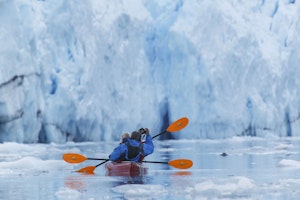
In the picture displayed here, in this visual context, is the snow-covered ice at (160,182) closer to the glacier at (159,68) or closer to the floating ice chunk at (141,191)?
the floating ice chunk at (141,191)

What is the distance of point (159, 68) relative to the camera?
29031 mm

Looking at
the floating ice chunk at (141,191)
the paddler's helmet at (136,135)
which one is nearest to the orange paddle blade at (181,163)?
the paddler's helmet at (136,135)

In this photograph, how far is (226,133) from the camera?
93.6 ft

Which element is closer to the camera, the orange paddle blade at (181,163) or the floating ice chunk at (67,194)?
the floating ice chunk at (67,194)

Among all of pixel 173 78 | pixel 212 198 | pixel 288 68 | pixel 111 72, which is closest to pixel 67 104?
pixel 111 72

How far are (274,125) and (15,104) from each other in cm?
1329

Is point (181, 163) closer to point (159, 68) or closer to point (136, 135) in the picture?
point (136, 135)

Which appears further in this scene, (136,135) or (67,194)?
(136,135)

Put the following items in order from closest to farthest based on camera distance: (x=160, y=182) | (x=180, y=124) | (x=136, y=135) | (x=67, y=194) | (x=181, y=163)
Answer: (x=67, y=194) → (x=160, y=182) → (x=136, y=135) → (x=181, y=163) → (x=180, y=124)

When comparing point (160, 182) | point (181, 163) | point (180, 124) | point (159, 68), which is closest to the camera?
point (160, 182)

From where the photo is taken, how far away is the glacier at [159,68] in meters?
23.6

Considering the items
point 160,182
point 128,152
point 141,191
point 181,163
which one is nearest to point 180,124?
point 181,163

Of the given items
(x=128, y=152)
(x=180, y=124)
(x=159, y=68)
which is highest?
(x=159, y=68)

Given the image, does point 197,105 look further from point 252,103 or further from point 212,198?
point 212,198
